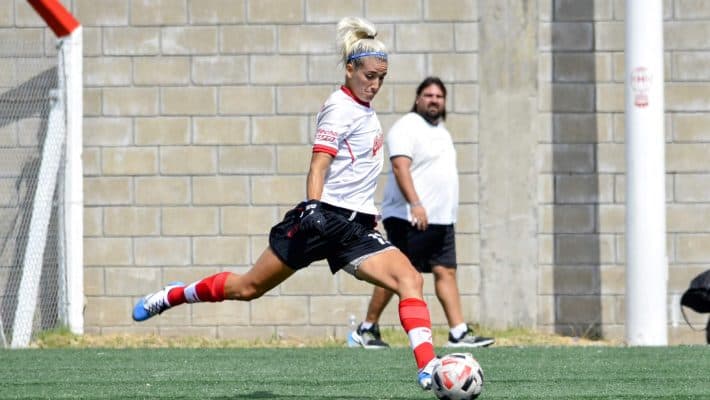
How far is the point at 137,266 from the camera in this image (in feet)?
36.4

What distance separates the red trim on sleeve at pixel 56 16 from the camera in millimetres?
10461

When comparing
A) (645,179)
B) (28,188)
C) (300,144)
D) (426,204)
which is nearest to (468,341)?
(426,204)

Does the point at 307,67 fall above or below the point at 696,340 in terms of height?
above

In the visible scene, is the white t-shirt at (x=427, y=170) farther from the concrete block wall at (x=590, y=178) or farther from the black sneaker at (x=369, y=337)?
the concrete block wall at (x=590, y=178)

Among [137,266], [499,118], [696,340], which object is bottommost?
[696,340]

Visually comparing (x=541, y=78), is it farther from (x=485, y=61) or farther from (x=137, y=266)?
(x=137, y=266)

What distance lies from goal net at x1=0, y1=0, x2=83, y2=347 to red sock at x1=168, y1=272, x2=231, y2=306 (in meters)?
4.09

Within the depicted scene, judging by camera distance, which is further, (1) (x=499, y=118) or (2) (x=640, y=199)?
(1) (x=499, y=118)

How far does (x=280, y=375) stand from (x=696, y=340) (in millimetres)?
4846

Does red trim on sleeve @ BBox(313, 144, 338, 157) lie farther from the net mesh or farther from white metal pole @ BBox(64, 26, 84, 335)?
white metal pole @ BBox(64, 26, 84, 335)

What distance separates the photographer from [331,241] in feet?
20.1

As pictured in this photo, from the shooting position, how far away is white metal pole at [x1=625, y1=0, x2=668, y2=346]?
33.5ft

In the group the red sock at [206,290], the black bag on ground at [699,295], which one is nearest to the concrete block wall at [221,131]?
the black bag on ground at [699,295]

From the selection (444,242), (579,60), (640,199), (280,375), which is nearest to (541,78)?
(579,60)
